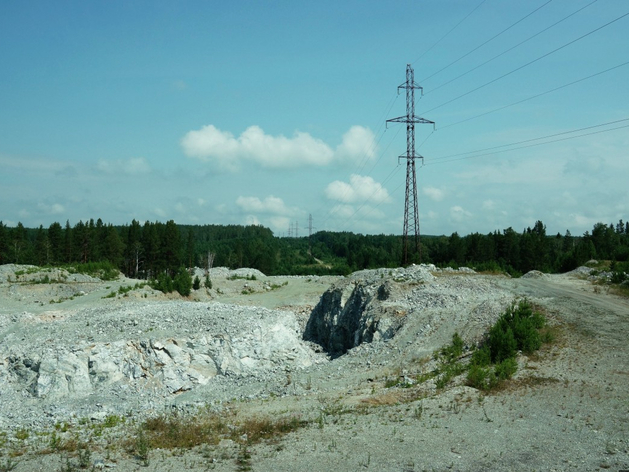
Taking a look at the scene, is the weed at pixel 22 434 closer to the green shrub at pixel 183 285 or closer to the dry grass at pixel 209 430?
the dry grass at pixel 209 430

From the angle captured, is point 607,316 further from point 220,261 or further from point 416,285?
point 220,261

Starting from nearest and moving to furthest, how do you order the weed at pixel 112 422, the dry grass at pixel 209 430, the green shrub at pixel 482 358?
the dry grass at pixel 209 430 < the weed at pixel 112 422 < the green shrub at pixel 482 358

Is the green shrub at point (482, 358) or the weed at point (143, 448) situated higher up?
the green shrub at point (482, 358)

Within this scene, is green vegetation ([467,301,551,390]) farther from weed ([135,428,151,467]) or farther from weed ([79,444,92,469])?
weed ([79,444,92,469])

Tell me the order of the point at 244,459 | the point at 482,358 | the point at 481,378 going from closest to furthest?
the point at 244,459 → the point at 481,378 → the point at 482,358

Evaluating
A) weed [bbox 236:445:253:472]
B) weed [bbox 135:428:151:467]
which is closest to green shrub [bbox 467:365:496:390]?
weed [bbox 236:445:253:472]

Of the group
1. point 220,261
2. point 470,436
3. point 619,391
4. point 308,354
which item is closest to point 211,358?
point 308,354

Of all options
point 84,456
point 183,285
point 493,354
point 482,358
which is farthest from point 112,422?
point 183,285

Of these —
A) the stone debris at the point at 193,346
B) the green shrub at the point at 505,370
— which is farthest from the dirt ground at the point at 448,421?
the stone debris at the point at 193,346

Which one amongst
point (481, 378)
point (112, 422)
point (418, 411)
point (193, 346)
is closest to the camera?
point (418, 411)

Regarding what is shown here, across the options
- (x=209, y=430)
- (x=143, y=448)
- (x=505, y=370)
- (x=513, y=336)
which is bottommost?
(x=209, y=430)

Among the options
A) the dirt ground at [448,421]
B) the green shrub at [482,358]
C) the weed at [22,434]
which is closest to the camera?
the dirt ground at [448,421]

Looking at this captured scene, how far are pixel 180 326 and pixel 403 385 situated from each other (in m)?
12.9

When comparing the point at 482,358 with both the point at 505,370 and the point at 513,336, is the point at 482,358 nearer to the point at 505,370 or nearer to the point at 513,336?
the point at 513,336
